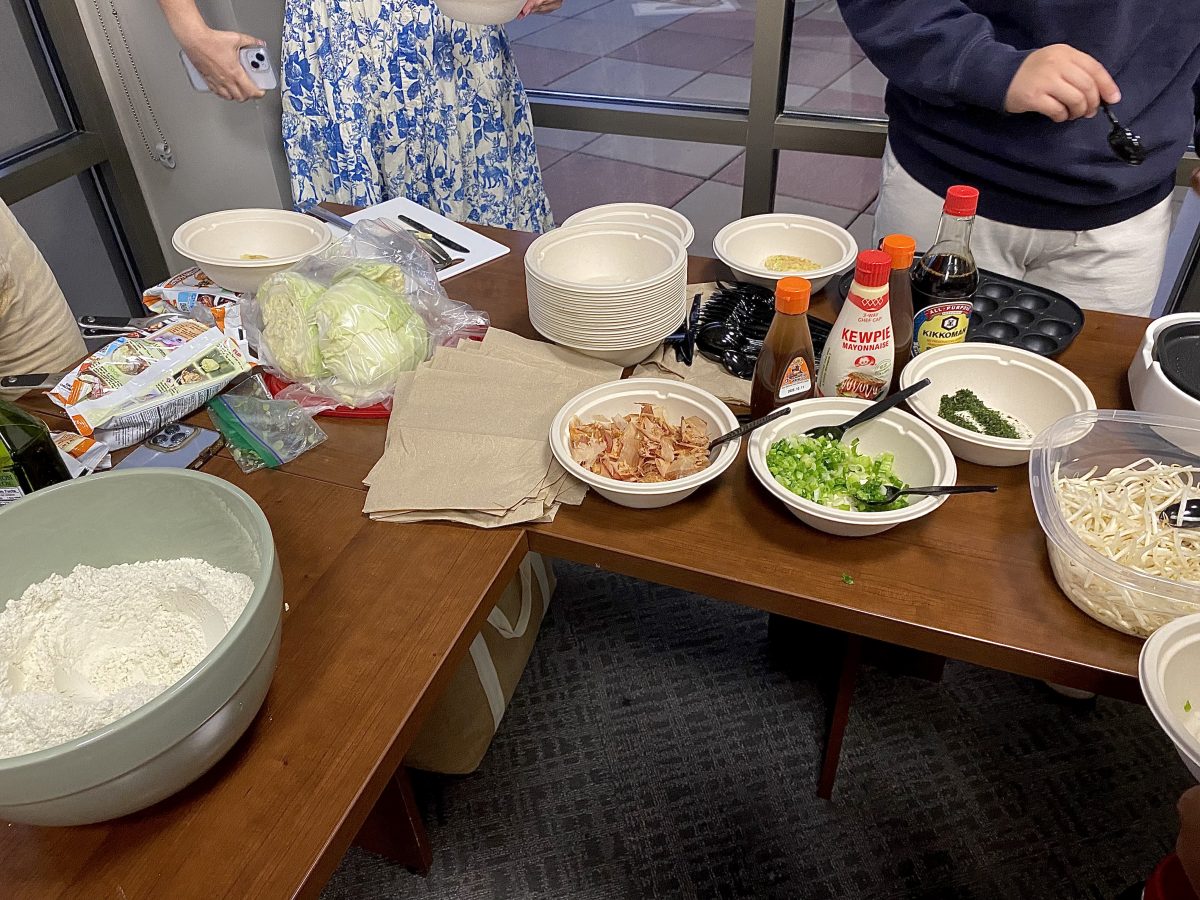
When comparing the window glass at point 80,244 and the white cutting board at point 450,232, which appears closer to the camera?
the white cutting board at point 450,232

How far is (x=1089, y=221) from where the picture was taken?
4.73 ft

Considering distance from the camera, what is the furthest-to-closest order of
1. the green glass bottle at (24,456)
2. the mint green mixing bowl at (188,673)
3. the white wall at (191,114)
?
the white wall at (191,114), the green glass bottle at (24,456), the mint green mixing bowl at (188,673)

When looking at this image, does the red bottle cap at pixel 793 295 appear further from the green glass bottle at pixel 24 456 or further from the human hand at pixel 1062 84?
the green glass bottle at pixel 24 456

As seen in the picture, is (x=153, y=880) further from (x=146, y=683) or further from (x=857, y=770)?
(x=857, y=770)

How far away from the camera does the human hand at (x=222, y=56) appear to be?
1769mm

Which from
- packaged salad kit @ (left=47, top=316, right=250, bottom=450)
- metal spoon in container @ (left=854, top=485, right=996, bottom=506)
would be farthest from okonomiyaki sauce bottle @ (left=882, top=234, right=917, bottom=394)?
packaged salad kit @ (left=47, top=316, right=250, bottom=450)

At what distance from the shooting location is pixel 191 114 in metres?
2.51

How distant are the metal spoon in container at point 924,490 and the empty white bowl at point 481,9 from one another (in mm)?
879

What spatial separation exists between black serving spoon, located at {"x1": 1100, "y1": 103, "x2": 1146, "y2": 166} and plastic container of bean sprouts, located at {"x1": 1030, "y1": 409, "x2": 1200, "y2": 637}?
554mm

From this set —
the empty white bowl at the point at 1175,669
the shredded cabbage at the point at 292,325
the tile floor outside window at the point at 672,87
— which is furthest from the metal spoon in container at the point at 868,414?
the tile floor outside window at the point at 672,87

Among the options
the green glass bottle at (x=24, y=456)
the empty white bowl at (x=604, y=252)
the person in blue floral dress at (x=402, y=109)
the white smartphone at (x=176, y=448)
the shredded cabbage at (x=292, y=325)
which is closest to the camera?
the green glass bottle at (x=24, y=456)

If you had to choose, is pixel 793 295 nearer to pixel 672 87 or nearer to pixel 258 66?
pixel 258 66

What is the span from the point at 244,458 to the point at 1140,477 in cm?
112

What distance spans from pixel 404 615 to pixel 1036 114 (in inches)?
49.8
